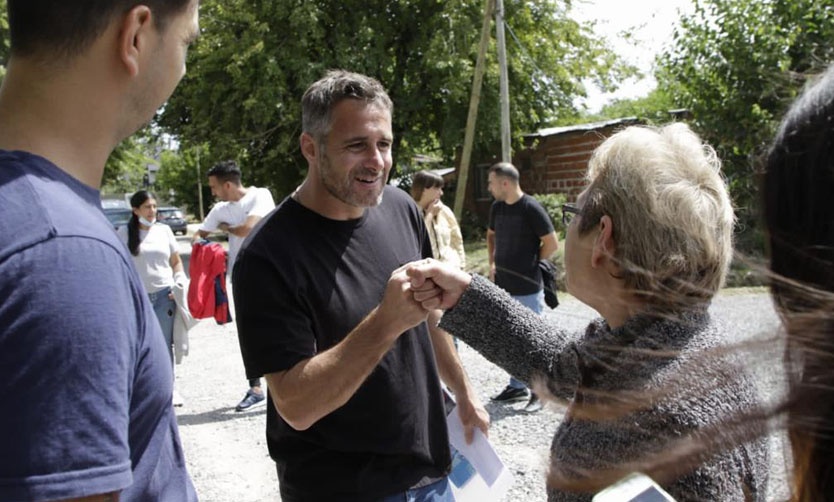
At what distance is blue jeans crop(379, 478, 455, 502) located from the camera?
7.06 ft

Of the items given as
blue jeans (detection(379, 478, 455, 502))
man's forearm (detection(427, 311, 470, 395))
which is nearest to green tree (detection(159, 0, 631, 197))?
man's forearm (detection(427, 311, 470, 395))

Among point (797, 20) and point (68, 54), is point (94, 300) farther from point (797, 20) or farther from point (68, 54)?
point (797, 20)

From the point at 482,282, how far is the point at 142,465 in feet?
3.52

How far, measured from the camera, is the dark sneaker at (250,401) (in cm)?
610

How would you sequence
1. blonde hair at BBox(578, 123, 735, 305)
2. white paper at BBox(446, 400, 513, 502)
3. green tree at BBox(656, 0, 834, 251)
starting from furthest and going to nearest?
green tree at BBox(656, 0, 834, 251), white paper at BBox(446, 400, 513, 502), blonde hair at BBox(578, 123, 735, 305)

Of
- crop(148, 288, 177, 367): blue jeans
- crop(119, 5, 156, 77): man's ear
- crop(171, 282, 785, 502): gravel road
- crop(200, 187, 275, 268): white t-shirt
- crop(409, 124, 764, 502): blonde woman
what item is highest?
crop(119, 5, 156, 77): man's ear

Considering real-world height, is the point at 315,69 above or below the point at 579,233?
above

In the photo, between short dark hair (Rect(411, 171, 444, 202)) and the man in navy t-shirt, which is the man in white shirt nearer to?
short dark hair (Rect(411, 171, 444, 202))

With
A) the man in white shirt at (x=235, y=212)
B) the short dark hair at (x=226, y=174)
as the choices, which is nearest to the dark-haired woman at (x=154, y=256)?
the man in white shirt at (x=235, y=212)

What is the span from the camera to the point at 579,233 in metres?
1.71

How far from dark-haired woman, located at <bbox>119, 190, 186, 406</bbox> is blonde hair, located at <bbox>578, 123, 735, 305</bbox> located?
5.35 m

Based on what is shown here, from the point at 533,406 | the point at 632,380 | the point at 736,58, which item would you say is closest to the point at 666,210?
the point at 632,380

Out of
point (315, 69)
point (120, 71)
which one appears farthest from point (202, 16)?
point (120, 71)

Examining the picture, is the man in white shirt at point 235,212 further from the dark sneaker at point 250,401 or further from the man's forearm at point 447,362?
the man's forearm at point 447,362
